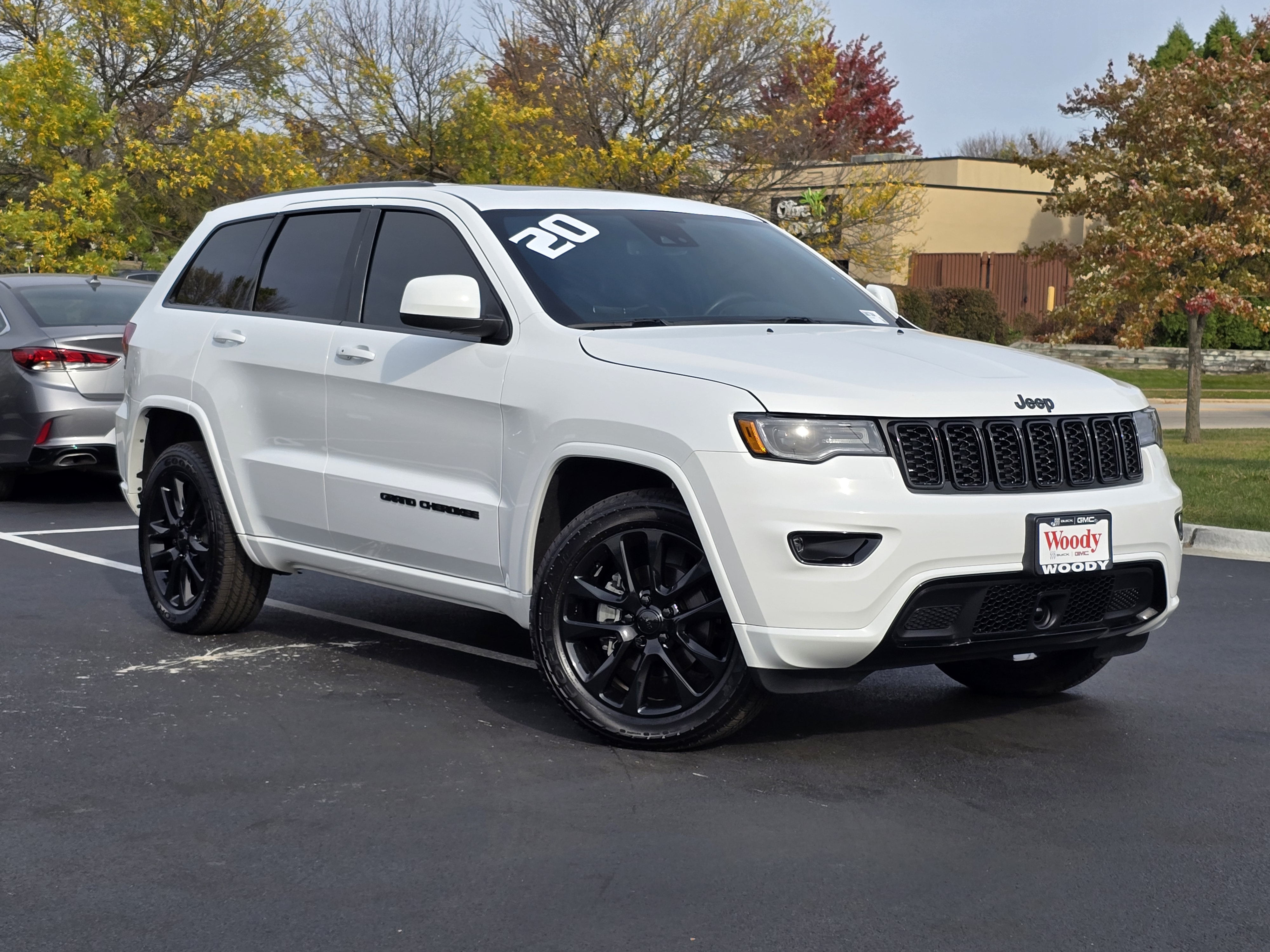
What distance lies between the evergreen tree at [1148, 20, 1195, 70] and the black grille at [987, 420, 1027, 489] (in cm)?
4007

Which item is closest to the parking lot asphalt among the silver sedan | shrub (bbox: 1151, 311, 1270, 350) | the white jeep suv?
the white jeep suv

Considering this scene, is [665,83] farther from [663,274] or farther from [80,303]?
[663,274]

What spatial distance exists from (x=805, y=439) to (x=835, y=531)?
0.29 meters

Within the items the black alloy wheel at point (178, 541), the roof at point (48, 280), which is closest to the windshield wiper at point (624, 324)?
the black alloy wheel at point (178, 541)

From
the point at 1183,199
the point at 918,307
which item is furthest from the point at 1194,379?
the point at 918,307

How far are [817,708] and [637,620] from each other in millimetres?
1108

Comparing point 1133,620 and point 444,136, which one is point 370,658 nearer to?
point 1133,620

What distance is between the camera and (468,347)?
227 inches

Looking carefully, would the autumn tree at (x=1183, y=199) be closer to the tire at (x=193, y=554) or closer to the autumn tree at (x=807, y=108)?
the autumn tree at (x=807, y=108)

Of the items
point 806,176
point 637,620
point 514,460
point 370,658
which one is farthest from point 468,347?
point 806,176

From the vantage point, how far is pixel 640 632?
17.2 ft

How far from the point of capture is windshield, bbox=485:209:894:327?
228 inches

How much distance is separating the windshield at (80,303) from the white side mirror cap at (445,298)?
7.15m

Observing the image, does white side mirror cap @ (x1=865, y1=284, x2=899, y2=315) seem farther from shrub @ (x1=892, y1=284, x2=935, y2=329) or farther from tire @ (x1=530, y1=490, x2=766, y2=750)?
shrub @ (x1=892, y1=284, x2=935, y2=329)
